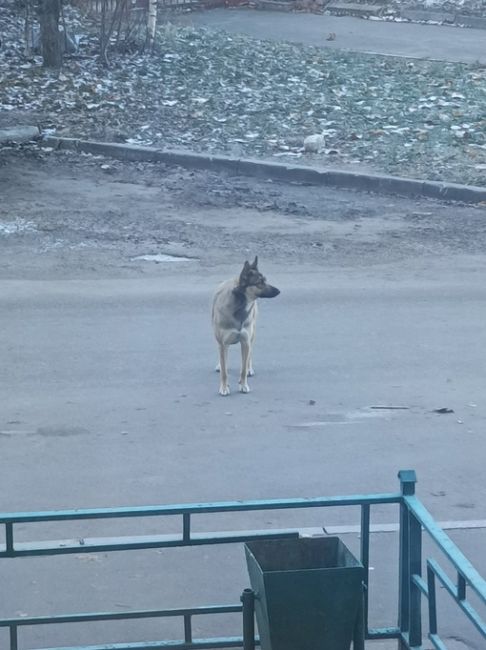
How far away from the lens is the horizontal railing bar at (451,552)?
382 centimetres

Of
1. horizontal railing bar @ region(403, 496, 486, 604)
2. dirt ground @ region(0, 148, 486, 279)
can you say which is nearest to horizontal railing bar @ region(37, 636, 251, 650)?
horizontal railing bar @ region(403, 496, 486, 604)

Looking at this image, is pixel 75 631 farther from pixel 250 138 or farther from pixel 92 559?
pixel 250 138

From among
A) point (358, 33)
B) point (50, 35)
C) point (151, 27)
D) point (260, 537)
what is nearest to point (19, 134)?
point (50, 35)

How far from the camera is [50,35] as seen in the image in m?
21.1

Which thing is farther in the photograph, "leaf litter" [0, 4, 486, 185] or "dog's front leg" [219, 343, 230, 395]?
"leaf litter" [0, 4, 486, 185]

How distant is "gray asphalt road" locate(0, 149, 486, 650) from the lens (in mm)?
6473

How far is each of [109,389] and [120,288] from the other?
2896 millimetres

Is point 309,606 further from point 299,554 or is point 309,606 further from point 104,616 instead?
point 104,616

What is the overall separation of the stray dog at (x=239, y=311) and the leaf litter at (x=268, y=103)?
7915mm

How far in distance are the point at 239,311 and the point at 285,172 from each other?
312 inches

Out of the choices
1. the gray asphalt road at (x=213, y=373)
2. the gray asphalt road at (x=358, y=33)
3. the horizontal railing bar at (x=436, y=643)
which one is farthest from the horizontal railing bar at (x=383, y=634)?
the gray asphalt road at (x=358, y=33)

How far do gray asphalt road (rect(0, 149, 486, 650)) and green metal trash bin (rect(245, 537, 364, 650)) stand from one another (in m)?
1.27

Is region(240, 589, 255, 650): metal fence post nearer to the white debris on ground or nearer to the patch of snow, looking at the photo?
the patch of snow

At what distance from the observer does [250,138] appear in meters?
18.4
